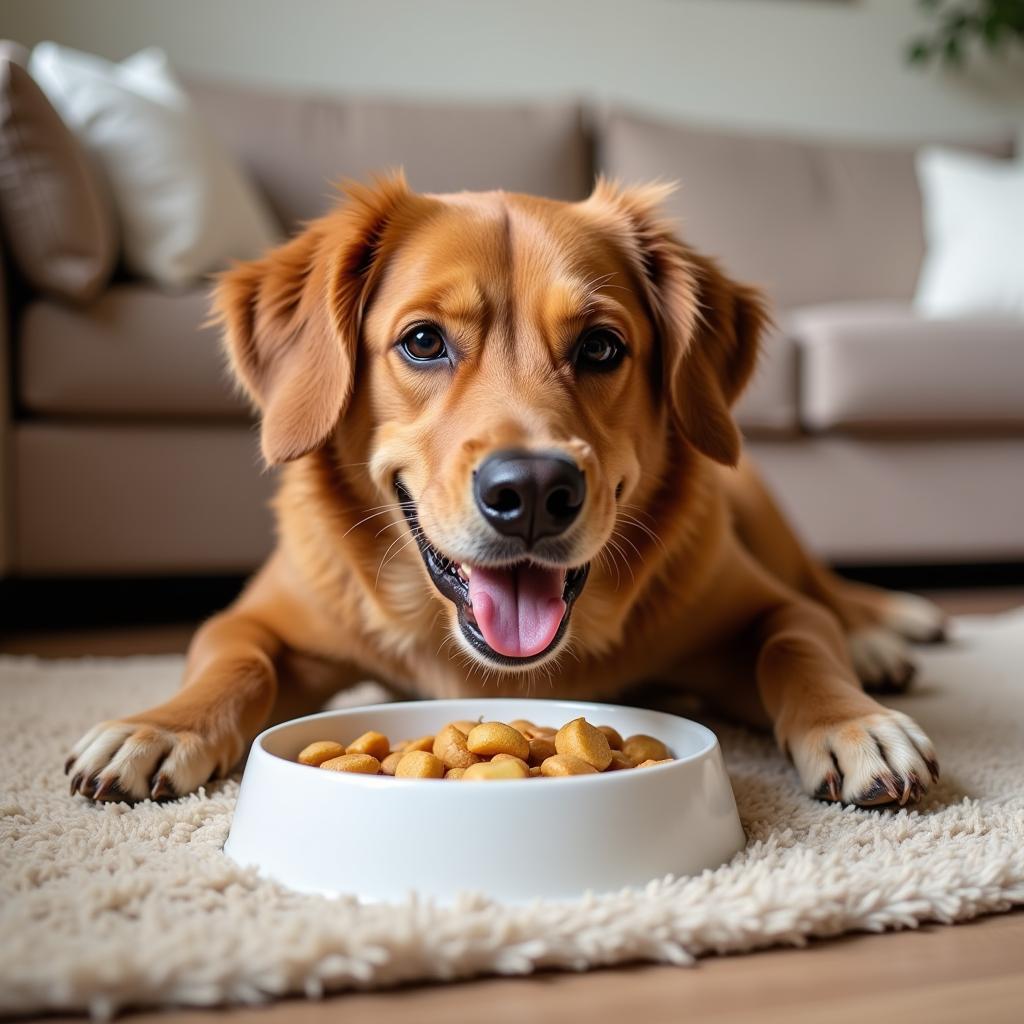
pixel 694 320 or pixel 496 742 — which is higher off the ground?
pixel 694 320

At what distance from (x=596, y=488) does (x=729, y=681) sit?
536 mm

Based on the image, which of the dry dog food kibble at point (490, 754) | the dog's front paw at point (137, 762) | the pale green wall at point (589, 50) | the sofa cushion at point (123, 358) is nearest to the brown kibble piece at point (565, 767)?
the dry dog food kibble at point (490, 754)

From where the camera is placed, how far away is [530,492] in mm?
1091

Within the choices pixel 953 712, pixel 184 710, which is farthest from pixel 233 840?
pixel 953 712

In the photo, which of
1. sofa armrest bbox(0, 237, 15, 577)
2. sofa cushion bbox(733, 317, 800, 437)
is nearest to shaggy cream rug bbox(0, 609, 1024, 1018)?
sofa armrest bbox(0, 237, 15, 577)

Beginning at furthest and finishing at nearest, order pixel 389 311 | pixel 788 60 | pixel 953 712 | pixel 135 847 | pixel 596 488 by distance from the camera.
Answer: pixel 788 60 → pixel 953 712 → pixel 389 311 → pixel 596 488 → pixel 135 847

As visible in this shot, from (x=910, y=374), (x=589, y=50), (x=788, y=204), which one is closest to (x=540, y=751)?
(x=910, y=374)

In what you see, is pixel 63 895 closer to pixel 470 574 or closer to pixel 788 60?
pixel 470 574

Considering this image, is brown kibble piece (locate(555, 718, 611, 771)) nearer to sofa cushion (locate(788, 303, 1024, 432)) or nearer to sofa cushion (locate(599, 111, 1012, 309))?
sofa cushion (locate(788, 303, 1024, 432))

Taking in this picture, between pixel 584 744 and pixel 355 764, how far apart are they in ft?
0.72

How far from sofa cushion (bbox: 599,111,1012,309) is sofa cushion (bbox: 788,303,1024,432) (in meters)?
0.90

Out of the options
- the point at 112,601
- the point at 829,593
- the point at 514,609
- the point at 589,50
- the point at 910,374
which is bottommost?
the point at 112,601

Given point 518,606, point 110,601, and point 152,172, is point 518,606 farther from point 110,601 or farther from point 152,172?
point 110,601

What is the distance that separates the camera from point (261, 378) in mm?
1534
